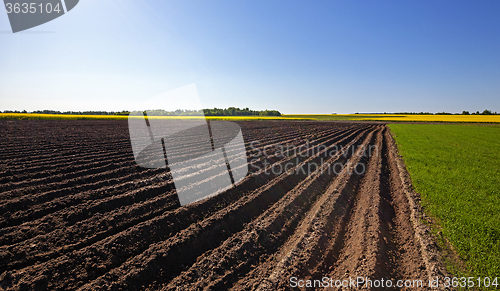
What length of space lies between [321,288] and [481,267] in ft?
8.34

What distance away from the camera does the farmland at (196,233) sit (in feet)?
10.3

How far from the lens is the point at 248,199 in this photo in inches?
228

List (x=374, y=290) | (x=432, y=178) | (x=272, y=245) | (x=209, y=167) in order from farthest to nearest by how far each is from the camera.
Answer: (x=209, y=167) < (x=432, y=178) < (x=272, y=245) < (x=374, y=290)

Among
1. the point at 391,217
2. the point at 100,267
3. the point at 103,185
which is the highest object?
the point at 103,185

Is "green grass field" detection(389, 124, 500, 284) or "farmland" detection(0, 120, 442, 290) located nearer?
"farmland" detection(0, 120, 442, 290)

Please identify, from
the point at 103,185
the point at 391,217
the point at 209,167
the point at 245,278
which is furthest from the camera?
the point at 209,167

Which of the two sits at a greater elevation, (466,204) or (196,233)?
(196,233)

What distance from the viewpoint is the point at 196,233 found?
163 inches

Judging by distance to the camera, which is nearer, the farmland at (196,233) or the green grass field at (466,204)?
the farmland at (196,233)

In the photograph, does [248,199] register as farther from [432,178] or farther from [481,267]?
[432,178]

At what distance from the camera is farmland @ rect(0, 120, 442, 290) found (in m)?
3.14

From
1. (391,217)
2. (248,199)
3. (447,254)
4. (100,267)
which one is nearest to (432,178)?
(391,217)

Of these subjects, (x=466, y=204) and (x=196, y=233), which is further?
(x=466, y=204)

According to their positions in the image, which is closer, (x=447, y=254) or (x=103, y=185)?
(x=447, y=254)
